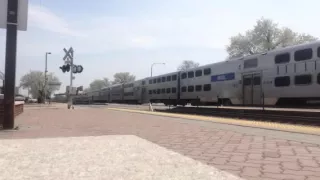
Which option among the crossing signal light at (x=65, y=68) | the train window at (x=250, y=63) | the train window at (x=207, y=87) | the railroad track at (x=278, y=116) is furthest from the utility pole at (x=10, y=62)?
the crossing signal light at (x=65, y=68)

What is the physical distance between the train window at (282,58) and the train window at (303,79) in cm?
113

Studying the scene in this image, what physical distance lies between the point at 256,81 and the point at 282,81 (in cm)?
233

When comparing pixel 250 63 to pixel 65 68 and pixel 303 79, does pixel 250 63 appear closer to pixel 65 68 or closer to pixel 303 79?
pixel 303 79

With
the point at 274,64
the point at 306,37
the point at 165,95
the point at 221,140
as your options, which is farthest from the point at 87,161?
the point at 306,37

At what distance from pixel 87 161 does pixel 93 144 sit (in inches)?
73.0

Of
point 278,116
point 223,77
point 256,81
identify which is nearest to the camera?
point 278,116

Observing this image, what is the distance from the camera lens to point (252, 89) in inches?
856

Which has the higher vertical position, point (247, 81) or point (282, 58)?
point (282, 58)

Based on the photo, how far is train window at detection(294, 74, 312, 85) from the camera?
57.5ft

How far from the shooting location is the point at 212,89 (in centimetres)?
2644

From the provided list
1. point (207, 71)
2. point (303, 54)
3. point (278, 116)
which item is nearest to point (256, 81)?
point (303, 54)

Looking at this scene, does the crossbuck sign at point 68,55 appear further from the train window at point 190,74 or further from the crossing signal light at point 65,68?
the train window at point 190,74

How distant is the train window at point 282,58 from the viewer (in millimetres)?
18859

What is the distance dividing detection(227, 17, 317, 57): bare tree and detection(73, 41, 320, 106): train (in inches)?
1481
